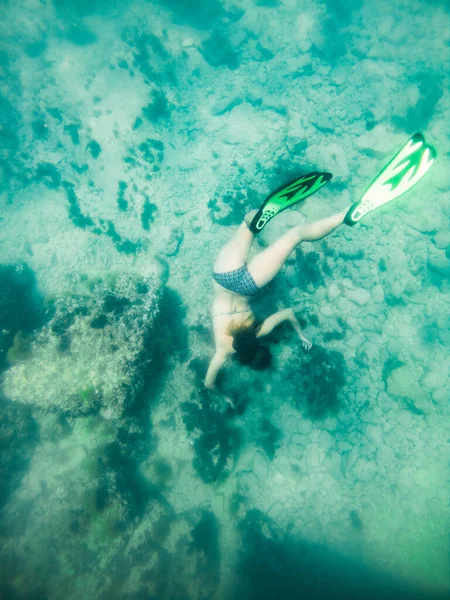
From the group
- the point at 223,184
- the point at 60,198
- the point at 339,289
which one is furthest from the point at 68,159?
the point at 339,289

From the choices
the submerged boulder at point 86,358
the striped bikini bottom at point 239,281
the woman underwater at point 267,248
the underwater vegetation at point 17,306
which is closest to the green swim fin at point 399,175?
the woman underwater at point 267,248

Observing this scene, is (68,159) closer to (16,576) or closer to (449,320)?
(16,576)

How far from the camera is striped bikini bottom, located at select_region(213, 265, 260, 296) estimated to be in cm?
448

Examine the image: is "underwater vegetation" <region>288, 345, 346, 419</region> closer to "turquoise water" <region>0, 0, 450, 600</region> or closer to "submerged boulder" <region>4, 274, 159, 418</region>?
"turquoise water" <region>0, 0, 450, 600</region>

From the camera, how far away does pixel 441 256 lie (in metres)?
6.19

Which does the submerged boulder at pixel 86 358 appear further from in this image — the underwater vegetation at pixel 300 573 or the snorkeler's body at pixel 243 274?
the underwater vegetation at pixel 300 573

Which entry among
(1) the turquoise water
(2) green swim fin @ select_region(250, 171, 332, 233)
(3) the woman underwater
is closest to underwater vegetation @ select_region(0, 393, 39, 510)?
(1) the turquoise water

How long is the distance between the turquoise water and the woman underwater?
1308 mm

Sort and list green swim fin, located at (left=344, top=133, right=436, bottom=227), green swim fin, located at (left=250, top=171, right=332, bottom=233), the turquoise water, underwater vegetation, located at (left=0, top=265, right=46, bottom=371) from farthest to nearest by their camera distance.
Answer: underwater vegetation, located at (left=0, top=265, right=46, bottom=371), the turquoise water, green swim fin, located at (left=250, top=171, right=332, bottom=233), green swim fin, located at (left=344, top=133, right=436, bottom=227)

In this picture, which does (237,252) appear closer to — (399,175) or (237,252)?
(237,252)

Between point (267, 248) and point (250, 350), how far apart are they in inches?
66.2

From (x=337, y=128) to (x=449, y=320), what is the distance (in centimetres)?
537

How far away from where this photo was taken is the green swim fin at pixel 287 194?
3.81 metres

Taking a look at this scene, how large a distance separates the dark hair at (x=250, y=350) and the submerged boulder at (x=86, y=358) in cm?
237
